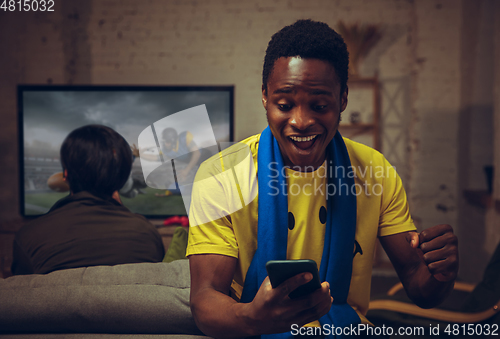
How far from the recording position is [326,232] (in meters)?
0.88

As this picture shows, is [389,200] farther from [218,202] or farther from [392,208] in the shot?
[218,202]

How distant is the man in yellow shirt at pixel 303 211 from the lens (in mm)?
739

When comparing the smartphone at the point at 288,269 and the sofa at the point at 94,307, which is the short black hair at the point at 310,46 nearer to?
the smartphone at the point at 288,269

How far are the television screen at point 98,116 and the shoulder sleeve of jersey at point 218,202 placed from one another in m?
2.21

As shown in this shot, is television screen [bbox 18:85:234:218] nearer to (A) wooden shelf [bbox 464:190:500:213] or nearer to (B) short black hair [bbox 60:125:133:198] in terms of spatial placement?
(B) short black hair [bbox 60:125:133:198]

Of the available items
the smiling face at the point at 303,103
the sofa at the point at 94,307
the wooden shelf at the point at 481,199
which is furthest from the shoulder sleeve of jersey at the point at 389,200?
the wooden shelf at the point at 481,199

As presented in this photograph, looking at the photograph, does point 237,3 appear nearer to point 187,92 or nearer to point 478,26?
point 187,92

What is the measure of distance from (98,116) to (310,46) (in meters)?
2.86

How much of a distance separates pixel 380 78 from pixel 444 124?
768 millimetres

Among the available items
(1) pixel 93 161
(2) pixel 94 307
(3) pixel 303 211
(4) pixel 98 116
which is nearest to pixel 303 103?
(3) pixel 303 211

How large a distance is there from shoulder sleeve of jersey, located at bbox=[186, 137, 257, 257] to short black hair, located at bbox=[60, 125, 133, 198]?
2.43 ft

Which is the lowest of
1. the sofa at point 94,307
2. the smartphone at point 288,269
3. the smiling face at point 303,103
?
the sofa at point 94,307

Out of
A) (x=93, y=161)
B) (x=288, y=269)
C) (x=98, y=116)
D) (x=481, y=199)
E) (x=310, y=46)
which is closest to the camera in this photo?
(x=288, y=269)

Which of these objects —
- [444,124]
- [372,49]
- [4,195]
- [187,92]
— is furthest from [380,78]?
[4,195]
